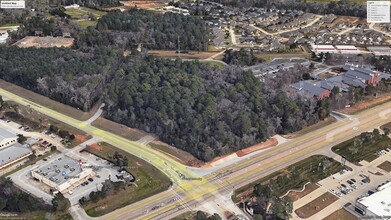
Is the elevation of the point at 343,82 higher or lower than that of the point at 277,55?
lower

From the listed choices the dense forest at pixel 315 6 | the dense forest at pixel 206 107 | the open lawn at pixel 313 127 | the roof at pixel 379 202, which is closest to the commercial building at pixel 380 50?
the dense forest at pixel 315 6

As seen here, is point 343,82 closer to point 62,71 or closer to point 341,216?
point 341,216

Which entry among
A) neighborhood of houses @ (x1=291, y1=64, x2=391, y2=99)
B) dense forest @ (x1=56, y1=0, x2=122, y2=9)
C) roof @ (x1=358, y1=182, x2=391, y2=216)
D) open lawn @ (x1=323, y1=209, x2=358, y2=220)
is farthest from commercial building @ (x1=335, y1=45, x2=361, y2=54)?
dense forest @ (x1=56, y1=0, x2=122, y2=9)

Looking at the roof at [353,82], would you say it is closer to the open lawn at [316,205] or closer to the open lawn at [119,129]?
the open lawn at [316,205]

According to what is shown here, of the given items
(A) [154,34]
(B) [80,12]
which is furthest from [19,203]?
(B) [80,12]

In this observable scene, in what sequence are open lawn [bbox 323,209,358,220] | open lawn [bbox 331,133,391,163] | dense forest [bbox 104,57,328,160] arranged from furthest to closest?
dense forest [bbox 104,57,328,160] < open lawn [bbox 331,133,391,163] < open lawn [bbox 323,209,358,220]

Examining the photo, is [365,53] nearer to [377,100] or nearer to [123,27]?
[377,100]

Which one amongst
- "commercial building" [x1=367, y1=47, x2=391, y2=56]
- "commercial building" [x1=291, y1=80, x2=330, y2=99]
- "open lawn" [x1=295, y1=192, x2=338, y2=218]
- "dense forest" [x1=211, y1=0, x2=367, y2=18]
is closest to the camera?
"open lawn" [x1=295, y1=192, x2=338, y2=218]

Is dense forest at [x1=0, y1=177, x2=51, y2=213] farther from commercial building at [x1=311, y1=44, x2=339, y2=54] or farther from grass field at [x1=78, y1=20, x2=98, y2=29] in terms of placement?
grass field at [x1=78, y1=20, x2=98, y2=29]
